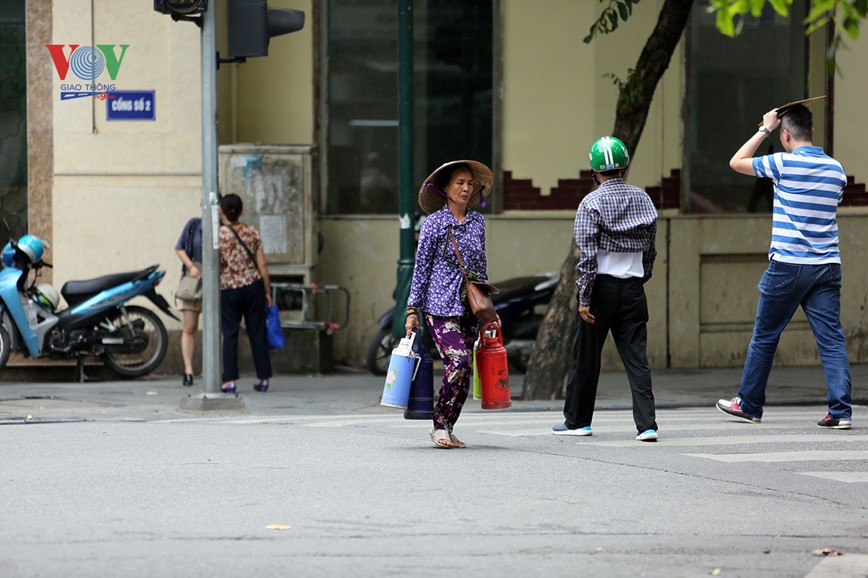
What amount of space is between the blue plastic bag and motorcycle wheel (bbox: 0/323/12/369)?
7.89 ft

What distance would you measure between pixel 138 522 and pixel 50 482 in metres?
1.20

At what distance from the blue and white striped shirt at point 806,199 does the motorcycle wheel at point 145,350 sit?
22.7 feet

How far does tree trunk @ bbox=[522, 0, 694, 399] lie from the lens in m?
12.2

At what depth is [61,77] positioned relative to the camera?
15.0m

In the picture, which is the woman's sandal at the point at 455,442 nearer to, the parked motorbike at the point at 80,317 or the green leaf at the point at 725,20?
the green leaf at the point at 725,20

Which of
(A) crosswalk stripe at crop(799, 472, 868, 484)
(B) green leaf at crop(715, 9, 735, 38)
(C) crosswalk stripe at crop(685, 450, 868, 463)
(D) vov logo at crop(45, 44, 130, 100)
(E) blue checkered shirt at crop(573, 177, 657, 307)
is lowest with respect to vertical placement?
(C) crosswalk stripe at crop(685, 450, 868, 463)

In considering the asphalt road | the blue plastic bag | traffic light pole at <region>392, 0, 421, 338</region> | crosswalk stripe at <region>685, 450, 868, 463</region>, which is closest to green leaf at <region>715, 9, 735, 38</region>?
the asphalt road

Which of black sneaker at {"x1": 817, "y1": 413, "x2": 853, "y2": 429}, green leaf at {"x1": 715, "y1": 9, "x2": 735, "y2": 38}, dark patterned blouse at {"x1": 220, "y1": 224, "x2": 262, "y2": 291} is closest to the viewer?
green leaf at {"x1": 715, "y1": 9, "x2": 735, "y2": 38}

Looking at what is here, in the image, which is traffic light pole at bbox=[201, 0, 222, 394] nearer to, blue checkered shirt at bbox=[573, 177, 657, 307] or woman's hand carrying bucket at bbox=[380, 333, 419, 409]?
woman's hand carrying bucket at bbox=[380, 333, 419, 409]

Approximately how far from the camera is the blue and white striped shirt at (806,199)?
9.38 meters

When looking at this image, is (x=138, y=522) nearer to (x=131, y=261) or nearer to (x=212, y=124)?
(x=212, y=124)

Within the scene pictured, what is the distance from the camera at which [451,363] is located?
861cm

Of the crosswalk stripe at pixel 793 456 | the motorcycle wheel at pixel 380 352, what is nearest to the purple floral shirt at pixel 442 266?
the crosswalk stripe at pixel 793 456

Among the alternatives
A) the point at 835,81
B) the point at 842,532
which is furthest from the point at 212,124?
the point at 835,81
